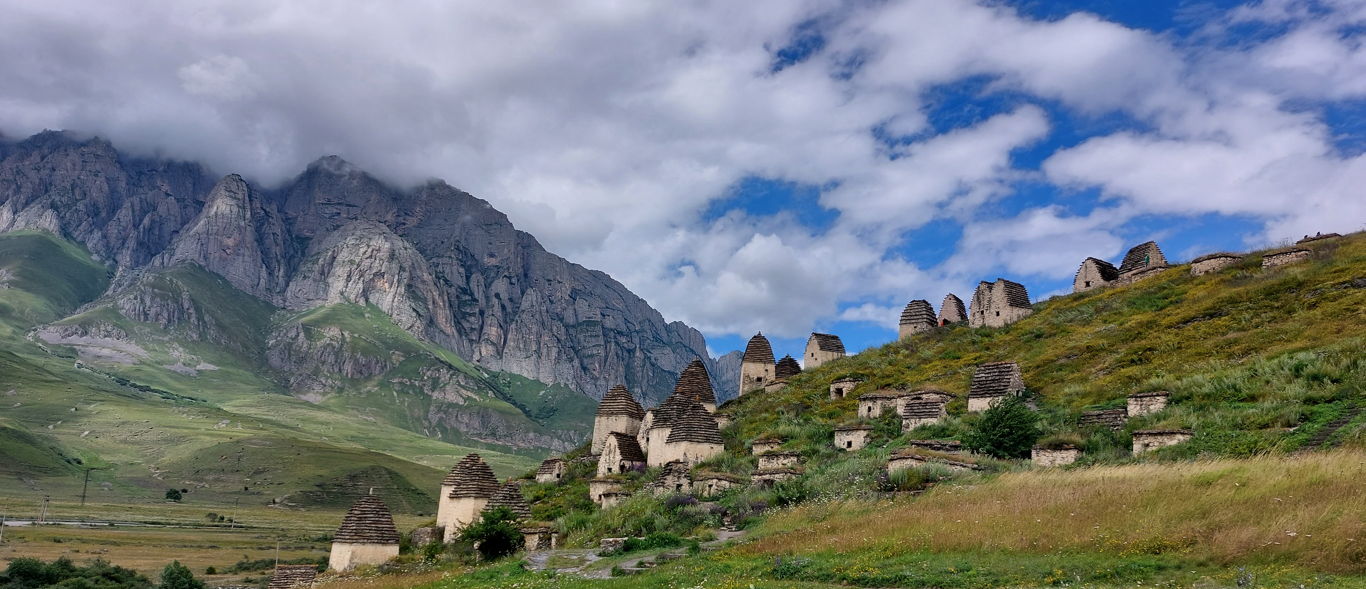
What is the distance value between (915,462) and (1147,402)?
34.4 ft

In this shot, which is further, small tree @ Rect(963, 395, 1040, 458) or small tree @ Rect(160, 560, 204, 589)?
small tree @ Rect(160, 560, 204, 589)

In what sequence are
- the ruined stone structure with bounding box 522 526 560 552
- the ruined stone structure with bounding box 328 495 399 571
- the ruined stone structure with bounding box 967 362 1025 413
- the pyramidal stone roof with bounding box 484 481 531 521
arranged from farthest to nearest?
the ruined stone structure with bounding box 967 362 1025 413 < the pyramidal stone roof with bounding box 484 481 531 521 < the ruined stone structure with bounding box 328 495 399 571 < the ruined stone structure with bounding box 522 526 560 552

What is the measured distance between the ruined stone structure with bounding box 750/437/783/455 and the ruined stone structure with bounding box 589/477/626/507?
23.4 feet

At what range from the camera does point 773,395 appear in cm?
6444

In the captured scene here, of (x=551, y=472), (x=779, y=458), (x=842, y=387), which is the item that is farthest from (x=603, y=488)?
(x=842, y=387)

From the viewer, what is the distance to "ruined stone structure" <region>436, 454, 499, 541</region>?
42.0 metres

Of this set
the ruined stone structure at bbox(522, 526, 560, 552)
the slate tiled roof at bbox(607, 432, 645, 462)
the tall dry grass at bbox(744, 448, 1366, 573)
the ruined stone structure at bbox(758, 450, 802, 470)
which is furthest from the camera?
the slate tiled roof at bbox(607, 432, 645, 462)

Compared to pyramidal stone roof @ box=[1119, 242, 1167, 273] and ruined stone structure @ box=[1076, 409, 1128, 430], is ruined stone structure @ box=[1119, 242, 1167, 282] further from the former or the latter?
ruined stone structure @ box=[1076, 409, 1128, 430]

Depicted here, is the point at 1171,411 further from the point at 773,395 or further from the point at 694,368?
the point at 694,368

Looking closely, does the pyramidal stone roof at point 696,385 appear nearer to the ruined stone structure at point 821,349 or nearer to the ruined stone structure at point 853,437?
the ruined stone structure at point 821,349

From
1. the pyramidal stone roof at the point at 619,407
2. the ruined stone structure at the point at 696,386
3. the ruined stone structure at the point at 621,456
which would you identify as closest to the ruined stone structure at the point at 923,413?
the ruined stone structure at the point at 621,456

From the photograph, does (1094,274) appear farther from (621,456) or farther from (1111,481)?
(1111,481)

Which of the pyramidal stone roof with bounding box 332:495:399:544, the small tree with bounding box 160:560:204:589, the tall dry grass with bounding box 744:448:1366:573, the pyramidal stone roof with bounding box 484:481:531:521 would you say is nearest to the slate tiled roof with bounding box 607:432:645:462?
the pyramidal stone roof with bounding box 484:481:531:521

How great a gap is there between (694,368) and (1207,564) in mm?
54594
